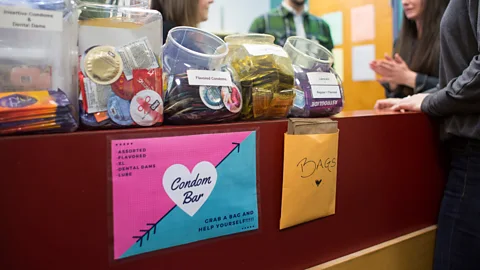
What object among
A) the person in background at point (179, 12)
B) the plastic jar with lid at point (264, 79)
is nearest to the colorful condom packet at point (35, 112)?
the plastic jar with lid at point (264, 79)

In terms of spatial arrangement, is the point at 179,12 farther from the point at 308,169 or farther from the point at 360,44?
the point at 360,44

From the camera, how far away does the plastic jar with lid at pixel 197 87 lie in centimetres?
66

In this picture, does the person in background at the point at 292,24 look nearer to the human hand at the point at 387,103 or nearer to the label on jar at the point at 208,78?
the human hand at the point at 387,103

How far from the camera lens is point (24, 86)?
1.82 feet

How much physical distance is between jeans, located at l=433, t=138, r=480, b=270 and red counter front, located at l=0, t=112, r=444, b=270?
0.22 feet

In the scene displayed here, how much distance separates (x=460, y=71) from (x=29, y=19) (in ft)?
3.22

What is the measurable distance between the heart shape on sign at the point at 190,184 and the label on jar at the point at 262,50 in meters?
0.25

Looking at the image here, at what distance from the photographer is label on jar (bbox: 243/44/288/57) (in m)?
0.77

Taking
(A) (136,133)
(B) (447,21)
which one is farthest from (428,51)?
(A) (136,133)

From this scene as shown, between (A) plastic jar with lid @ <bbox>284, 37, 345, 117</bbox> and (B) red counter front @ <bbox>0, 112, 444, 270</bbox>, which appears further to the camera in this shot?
(A) plastic jar with lid @ <bbox>284, 37, 345, 117</bbox>

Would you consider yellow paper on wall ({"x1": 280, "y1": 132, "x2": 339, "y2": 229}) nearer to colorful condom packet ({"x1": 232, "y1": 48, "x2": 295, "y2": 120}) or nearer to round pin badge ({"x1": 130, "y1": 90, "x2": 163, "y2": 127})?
colorful condom packet ({"x1": 232, "y1": 48, "x2": 295, "y2": 120})

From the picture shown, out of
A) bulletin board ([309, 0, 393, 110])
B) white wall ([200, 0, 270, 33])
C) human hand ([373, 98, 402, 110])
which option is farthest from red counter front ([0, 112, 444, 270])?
white wall ([200, 0, 270, 33])

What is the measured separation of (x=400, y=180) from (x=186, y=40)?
2.28 ft

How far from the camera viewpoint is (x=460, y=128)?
0.98 meters
